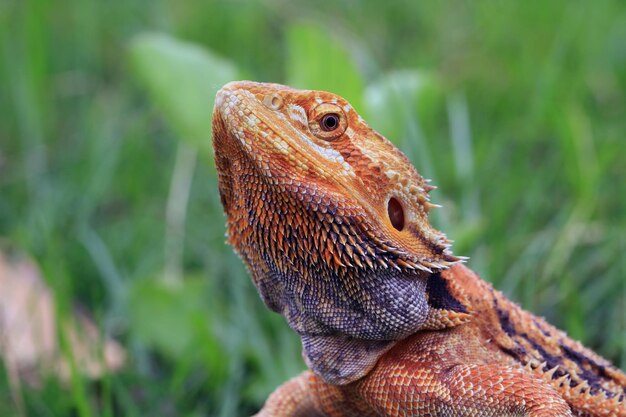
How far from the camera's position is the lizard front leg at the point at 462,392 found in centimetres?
271

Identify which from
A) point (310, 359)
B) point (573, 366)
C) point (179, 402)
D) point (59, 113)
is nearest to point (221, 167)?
point (310, 359)

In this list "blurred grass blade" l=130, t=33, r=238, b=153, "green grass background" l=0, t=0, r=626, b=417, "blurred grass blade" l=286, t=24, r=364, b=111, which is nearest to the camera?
"green grass background" l=0, t=0, r=626, b=417

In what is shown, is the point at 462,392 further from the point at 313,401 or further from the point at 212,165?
the point at 212,165

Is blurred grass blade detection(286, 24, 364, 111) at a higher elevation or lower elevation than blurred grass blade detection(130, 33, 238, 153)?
higher

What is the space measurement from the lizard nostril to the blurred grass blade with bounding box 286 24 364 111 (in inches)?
93.4

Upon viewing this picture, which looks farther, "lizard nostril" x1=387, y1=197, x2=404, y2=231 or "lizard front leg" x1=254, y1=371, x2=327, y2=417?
"lizard front leg" x1=254, y1=371, x2=327, y2=417

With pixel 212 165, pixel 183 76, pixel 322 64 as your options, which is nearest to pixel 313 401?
pixel 322 64

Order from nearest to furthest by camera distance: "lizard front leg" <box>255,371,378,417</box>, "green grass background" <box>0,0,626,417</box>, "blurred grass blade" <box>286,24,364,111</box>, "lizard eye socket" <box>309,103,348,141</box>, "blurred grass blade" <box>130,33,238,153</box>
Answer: "lizard eye socket" <box>309,103,348,141</box>
"lizard front leg" <box>255,371,378,417</box>
"green grass background" <box>0,0,626,417</box>
"blurred grass blade" <box>286,24,364,111</box>
"blurred grass blade" <box>130,33,238,153</box>

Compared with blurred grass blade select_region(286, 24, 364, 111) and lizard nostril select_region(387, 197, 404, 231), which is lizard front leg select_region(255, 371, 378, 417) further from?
blurred grass blade select_region(286, 24, 364, 111)

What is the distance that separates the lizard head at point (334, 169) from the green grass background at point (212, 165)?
69.6 inches

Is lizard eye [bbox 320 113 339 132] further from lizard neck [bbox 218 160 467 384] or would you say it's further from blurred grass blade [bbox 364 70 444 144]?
blurred grass blade [bbox 364 70 444 144]

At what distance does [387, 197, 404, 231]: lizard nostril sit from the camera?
2967 mm

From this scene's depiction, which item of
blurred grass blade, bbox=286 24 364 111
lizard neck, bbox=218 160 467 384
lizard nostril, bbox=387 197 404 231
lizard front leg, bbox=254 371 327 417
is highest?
blurred grass blade, bbox=286 24 364 111

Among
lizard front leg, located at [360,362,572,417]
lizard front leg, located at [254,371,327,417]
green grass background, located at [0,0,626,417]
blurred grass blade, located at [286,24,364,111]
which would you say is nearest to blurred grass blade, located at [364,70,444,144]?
green grass background, located at [0,0,626,417]
